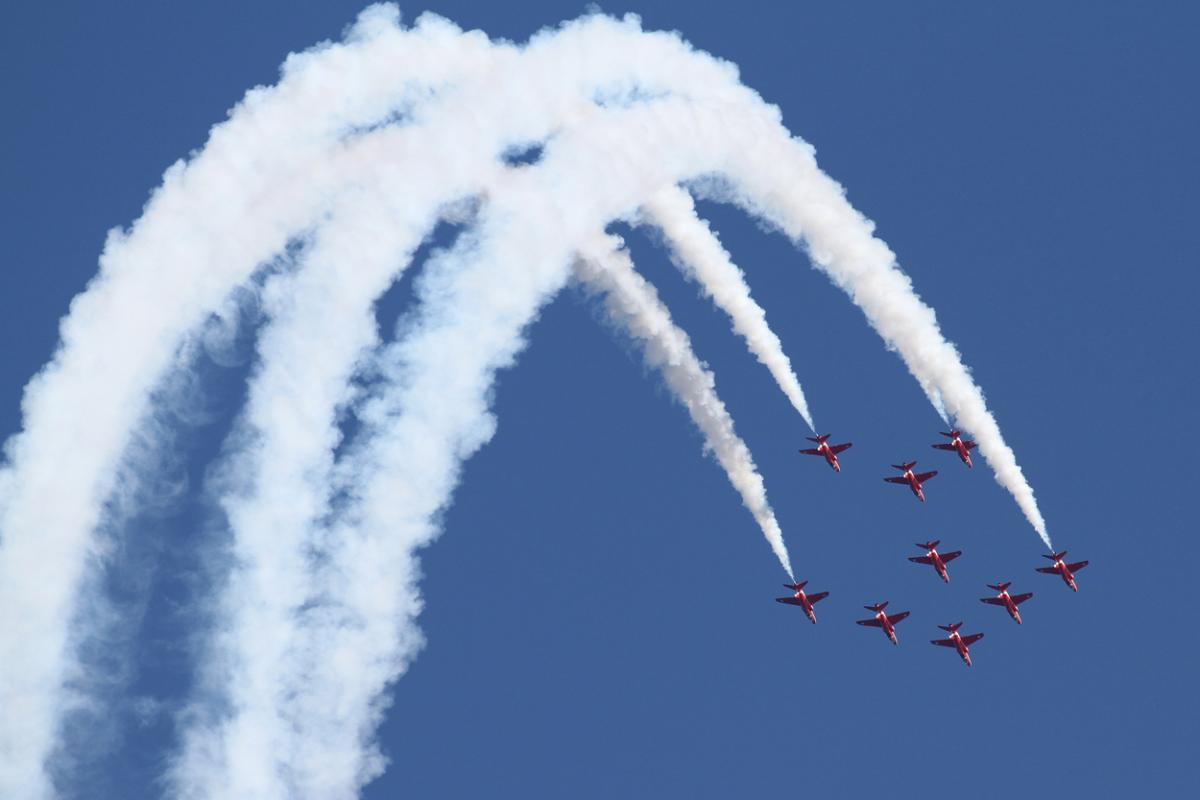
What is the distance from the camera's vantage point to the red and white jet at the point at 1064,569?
66562 millimetres

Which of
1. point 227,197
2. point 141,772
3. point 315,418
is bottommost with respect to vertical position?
point 141,772

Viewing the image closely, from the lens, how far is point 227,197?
55.7 m

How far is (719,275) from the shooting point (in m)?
57.4

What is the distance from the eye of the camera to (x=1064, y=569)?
6662 cm

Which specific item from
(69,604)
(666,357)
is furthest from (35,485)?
(666,357)

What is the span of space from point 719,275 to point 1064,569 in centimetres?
1556

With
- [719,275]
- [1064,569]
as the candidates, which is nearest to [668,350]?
[719,275]

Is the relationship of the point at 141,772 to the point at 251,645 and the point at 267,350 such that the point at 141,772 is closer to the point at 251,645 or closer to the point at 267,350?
the point at 251,645

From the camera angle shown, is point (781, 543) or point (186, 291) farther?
point (781, 543)

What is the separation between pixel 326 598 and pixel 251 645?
2085 mm

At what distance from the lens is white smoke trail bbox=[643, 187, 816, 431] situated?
2253 inches

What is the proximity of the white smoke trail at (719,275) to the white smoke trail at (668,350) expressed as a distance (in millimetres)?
1309

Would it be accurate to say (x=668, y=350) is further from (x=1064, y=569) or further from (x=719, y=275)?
(x=1064, y=569)

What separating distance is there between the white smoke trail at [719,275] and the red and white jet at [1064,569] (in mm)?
12474
